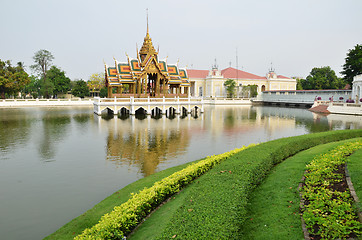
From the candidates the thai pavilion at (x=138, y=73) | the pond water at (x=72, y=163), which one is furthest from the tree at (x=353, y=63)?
the pond water at (x=72, y=163)

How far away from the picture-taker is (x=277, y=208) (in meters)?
6.13

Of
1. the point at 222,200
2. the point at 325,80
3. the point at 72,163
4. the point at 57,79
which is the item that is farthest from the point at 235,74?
the point at 222,200

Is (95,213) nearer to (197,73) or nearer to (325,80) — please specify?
(197,73)

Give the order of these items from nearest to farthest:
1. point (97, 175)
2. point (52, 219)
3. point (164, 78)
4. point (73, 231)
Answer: point (73, 231)
point (52, 219)
point (97, 175)
point (164, 78)

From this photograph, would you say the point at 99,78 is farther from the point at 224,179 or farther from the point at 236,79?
the point at 224,179

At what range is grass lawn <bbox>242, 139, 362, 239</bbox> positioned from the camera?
5180 millimetres

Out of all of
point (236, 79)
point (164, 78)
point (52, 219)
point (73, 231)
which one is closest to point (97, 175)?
point (52, 219)

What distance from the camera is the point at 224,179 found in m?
6.77

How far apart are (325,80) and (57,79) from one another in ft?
259

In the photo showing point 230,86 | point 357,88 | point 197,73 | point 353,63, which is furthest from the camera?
point 197,73

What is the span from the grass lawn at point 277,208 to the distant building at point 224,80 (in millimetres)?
→ 73387

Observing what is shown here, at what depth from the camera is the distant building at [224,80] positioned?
266 feet

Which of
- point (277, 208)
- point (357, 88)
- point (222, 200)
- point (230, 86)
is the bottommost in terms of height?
point (277, 208)

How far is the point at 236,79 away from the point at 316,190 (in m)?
79.9
